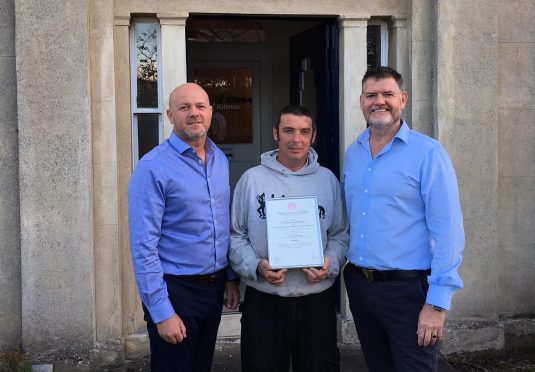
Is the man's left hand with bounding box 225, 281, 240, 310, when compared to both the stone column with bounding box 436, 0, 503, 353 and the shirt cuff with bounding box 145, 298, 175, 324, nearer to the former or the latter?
the shirt cuff with bounding box 145, 298, 175, 324

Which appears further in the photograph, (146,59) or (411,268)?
(146,59)

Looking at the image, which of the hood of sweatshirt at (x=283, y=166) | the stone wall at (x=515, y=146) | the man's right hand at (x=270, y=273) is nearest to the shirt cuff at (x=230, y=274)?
the man's right hand at (x=270, y=273)

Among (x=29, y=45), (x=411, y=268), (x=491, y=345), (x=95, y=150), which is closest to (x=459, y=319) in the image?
(x=491, y=345)

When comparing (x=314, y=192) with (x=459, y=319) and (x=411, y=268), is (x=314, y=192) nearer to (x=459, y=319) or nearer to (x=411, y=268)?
(x=411, y=268)

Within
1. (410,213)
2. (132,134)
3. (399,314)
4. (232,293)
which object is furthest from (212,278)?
(132,134)

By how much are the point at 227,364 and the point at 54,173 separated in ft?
7.02

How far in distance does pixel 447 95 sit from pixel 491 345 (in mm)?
2266

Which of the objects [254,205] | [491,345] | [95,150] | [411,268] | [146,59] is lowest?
[491,345]

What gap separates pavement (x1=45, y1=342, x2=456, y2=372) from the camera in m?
5.05

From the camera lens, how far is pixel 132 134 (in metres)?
5.43

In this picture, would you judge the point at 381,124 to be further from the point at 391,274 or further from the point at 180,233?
the point at 180,233

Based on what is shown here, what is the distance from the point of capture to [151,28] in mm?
5430

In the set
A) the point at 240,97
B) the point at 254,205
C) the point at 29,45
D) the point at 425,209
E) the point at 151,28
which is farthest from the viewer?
the point at 240,97

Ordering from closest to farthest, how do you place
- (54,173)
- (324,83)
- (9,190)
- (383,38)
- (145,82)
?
(54,173), (9,190), (145,82), (383,38), (324,83)
